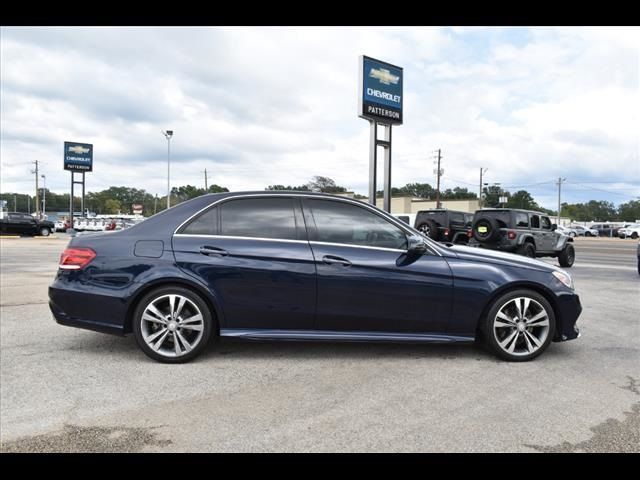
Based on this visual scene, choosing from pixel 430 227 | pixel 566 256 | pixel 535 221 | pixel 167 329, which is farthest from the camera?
pixel 430 227

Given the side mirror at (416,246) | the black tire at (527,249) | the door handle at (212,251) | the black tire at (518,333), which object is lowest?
the black tire at (518,333)

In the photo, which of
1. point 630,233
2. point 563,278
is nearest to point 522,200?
point 630,233

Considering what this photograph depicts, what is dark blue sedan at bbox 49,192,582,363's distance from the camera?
4066 millimetres

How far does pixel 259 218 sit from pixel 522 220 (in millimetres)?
12130

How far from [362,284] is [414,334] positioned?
66 cm

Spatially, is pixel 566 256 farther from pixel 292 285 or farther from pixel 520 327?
pixel 292 285

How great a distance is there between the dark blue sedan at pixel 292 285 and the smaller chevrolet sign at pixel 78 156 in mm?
45305

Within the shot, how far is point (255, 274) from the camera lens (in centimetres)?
406

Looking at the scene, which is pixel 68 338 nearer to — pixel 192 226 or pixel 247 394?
pixel 192 226

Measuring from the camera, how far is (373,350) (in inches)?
176

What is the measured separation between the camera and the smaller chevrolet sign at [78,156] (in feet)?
143

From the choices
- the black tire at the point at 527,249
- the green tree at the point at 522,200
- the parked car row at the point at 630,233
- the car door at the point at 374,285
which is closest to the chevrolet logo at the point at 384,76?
the black tire at the point at 527,249

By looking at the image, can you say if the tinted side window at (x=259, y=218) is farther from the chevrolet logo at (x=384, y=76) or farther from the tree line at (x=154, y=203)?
the tree line at (x=154, y=203)

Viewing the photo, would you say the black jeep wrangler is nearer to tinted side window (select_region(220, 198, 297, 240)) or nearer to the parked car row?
tinted side window (select_region(220, 198, 297, 240))
